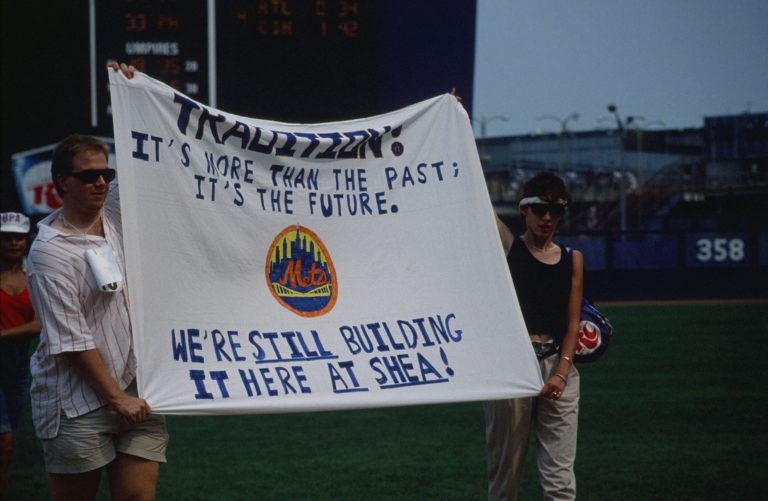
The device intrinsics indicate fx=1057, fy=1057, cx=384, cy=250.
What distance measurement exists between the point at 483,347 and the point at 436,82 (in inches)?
Result: 516

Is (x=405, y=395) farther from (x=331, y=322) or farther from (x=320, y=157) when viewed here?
(x=320, y=157)

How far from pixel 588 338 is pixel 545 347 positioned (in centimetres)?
31

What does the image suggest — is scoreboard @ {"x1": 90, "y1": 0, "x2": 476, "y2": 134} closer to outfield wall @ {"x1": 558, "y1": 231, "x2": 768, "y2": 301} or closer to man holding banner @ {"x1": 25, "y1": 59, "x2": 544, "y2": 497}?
outfield wall @ {"x1": 558, "y1": 231, "x2": 768, "y2": 301}

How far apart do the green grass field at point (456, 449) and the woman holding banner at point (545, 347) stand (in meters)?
1.84

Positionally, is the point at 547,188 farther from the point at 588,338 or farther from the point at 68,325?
the point at 68,325

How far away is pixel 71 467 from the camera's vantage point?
A: 374 centimetres

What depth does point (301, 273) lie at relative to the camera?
4.32 m

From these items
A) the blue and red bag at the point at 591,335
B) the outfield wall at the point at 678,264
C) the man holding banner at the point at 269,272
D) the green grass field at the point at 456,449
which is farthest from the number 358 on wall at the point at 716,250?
the man holding banner at the point at 269,272

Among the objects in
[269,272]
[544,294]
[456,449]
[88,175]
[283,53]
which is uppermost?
[283,53]

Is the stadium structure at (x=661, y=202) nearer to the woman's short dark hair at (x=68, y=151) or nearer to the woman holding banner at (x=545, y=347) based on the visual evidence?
the woman holding banner at (x=545, y=347)

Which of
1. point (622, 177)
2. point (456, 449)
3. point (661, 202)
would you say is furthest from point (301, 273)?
point (661, 202)

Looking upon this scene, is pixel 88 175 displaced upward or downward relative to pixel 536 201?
upward

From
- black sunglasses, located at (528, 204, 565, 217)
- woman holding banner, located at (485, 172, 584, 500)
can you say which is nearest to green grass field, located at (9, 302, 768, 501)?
woman holding banner, located at (485, 172, 584, 500)

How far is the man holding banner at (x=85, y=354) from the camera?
3.69 meters
